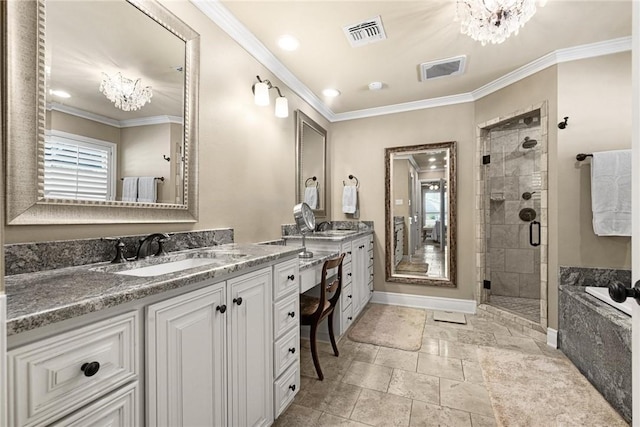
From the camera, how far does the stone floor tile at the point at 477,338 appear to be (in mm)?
2619

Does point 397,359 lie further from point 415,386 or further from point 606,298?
point 606,298

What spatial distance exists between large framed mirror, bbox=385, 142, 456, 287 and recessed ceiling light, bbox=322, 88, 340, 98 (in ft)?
3.25

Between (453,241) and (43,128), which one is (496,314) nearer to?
(453,241)

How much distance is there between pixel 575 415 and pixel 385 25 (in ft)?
9.13

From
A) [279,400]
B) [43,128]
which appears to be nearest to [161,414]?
[279,400]

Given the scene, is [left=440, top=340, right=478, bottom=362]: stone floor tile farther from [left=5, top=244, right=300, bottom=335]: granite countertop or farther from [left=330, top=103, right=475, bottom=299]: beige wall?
[left=5, top=244, right=300, bottom=335]: granite countertop

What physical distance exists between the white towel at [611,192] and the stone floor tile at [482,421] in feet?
5.84

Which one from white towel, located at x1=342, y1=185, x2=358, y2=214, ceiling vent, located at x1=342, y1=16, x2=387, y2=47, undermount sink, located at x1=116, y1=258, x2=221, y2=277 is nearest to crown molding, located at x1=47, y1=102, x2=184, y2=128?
undermount sink, located at x1=116, y1=258, x2=221, y2=277

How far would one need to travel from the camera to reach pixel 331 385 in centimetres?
196

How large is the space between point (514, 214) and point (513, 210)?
0.05 meters

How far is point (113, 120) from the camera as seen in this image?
134 centimetres

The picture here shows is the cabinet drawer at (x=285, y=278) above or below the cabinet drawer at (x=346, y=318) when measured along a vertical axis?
above

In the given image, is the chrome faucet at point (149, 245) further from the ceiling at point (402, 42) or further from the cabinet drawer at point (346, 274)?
the cabinet drawer at point (346, 274)

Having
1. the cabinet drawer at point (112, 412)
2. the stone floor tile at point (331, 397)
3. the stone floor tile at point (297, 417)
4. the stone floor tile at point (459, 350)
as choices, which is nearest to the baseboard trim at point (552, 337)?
the stone floor tile at point (459, 350)
